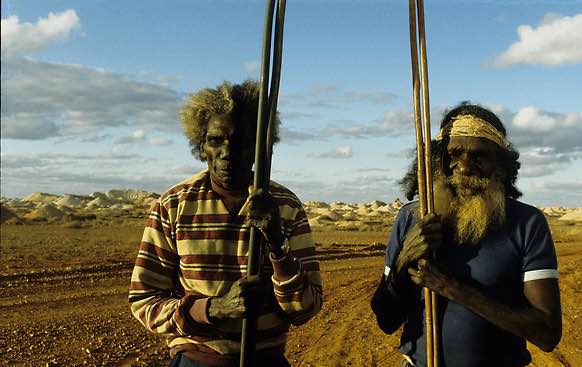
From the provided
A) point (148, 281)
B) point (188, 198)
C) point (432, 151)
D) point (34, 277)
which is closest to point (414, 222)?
point (432, 151)

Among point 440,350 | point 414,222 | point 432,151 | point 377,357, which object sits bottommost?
point 377,357

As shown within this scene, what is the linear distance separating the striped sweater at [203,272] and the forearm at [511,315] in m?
0.58

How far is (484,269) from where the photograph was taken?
270 centimetres

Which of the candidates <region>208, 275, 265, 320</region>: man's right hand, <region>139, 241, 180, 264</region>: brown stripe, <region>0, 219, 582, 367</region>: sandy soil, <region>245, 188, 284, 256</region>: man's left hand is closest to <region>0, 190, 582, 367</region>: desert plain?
<region>0, 219, 582, 367</region>: sandy soil

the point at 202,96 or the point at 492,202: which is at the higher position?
the point at 202,96

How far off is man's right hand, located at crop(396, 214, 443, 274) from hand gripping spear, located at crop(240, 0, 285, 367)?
2.02 feet

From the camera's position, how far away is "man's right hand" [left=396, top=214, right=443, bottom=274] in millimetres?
2689

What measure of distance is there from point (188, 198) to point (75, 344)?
5295 millimetres

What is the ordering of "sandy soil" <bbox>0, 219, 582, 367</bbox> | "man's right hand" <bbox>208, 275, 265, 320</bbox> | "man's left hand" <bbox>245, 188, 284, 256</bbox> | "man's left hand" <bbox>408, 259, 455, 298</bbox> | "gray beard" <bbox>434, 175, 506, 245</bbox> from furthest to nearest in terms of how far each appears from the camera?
"sandy soil" <bbox>0, 219, 582, 367</bbox> → "gray beard" <bbox>434, 175, 506, 245</bbox> → "man's left hand" <bbox>408, 259, 455, 298</bbox> → "man's right hand" <bbox>208, 275, 265, 320</bbox> → "man's left hand" <bbox>245, 188, 284, 256</bbox>

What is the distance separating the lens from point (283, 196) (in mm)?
2861

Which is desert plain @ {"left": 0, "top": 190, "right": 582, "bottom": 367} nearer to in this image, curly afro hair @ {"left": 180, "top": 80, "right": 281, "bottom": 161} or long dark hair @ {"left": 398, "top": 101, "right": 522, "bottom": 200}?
long dark hair @ {"left": 398, "top": 101, "right": 522, "bottom": 200}

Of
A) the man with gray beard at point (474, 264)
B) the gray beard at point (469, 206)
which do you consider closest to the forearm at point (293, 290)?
the man with gray beard at point (474, 264)

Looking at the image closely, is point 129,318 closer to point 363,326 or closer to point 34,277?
point 363,326

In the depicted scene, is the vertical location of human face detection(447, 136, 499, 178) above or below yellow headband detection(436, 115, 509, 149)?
below
